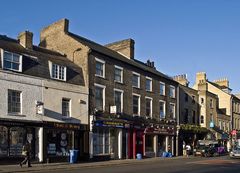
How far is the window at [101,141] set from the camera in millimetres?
33406

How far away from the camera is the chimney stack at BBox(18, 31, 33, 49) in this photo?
30.6m

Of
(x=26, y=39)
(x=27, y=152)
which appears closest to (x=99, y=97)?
(x=26, y=39)

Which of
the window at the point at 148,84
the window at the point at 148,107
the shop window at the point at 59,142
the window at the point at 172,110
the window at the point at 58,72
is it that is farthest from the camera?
→ the window at the point at 172,110

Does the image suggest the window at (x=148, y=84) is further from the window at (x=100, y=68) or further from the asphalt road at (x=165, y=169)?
the asphalt road at (x=165, y=169)

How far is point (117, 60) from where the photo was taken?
36938 mm

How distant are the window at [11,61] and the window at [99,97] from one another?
27.4 ft

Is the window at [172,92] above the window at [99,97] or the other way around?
above

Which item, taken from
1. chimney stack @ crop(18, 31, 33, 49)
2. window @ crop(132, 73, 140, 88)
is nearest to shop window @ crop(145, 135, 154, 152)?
window @ crop(132, 73, 140, 88)

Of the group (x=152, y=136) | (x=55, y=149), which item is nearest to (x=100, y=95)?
(x=55, y=149)

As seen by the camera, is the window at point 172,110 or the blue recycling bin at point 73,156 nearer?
the blue recycling bin at point 73,156

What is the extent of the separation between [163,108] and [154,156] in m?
5.81

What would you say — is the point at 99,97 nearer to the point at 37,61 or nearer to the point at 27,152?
the point at 37,61

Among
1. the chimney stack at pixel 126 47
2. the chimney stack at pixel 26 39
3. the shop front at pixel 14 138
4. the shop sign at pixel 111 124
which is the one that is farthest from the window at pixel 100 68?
the shop front at pixel 14 138

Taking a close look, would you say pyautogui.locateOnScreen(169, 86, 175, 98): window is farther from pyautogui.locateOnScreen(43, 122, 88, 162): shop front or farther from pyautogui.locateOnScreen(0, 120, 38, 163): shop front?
pyautogui.locateOnScreen(0, 120, 38, 163): shop front
